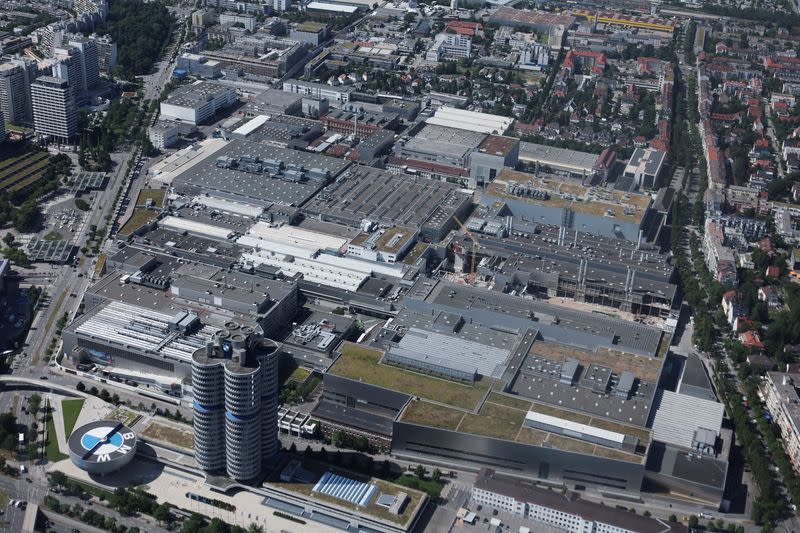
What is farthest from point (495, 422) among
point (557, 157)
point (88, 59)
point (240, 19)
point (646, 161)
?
point (240, 19)

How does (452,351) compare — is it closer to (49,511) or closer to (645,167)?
(49,511)

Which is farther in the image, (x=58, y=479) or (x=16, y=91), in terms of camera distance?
(x=16, y=91)

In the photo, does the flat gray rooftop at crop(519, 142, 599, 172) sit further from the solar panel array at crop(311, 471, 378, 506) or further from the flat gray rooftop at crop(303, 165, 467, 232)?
the solar panel array at crop(311, 471, 378, 506)

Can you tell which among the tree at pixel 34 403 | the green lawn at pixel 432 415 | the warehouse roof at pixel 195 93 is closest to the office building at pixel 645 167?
the green lawn at pixel 432 415

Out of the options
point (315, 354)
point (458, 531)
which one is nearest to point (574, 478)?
point (458, 531)

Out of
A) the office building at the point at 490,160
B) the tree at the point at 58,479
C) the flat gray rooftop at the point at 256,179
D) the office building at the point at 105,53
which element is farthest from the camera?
the office building at the point at 105,53

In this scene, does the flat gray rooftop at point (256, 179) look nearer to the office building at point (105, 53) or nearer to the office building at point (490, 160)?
the office building at point (490, 160)
